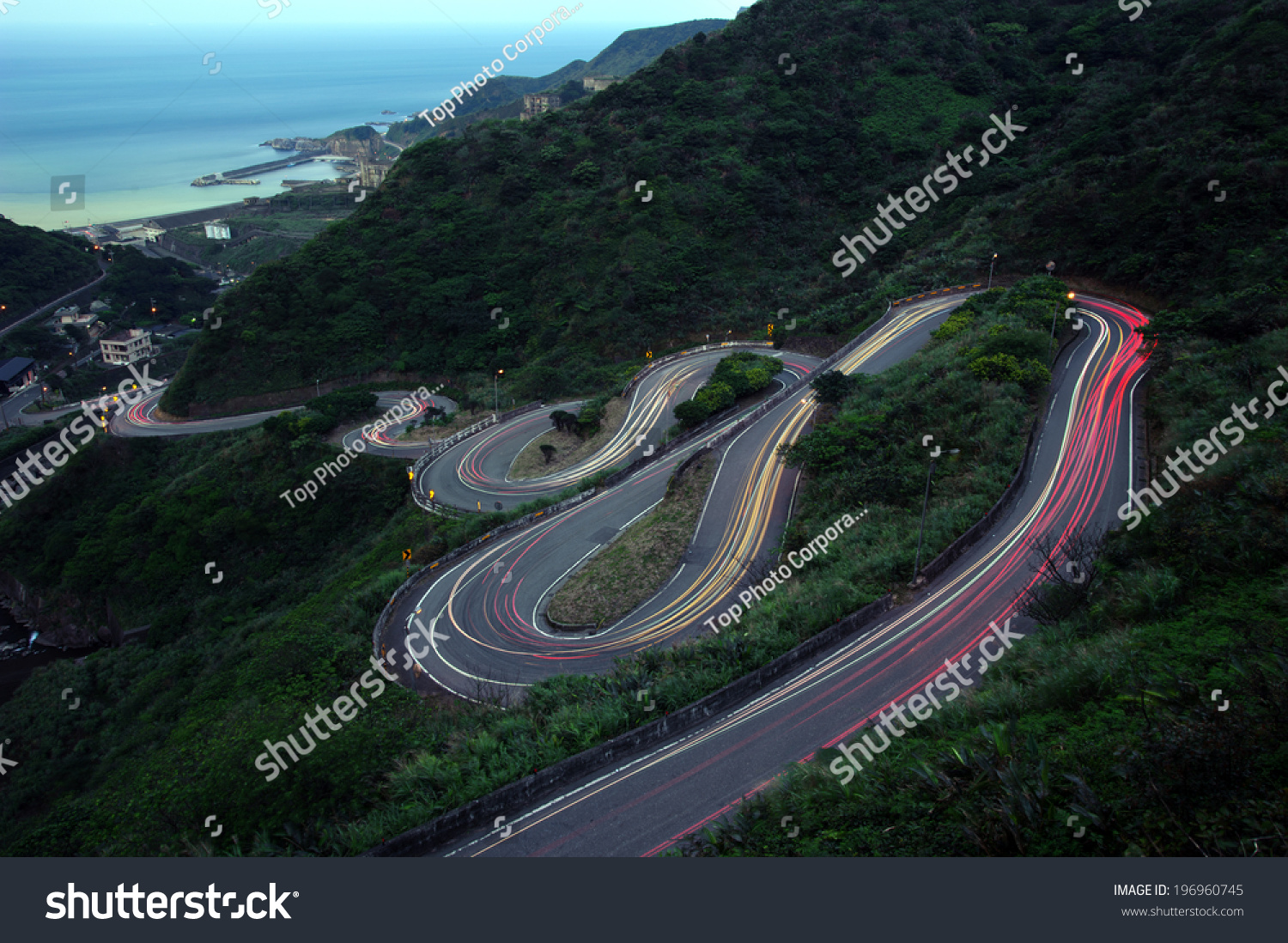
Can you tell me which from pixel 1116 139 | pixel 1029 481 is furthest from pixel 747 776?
pixel 1116 139

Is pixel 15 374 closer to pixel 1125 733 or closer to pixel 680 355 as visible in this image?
pixel 680 355

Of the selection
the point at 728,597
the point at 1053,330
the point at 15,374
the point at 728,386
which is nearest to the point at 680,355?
the point at 728,386

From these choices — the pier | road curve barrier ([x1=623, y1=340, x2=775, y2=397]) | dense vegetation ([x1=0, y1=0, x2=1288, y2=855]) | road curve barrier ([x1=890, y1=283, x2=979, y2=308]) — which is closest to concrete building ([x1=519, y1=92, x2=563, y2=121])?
the pier

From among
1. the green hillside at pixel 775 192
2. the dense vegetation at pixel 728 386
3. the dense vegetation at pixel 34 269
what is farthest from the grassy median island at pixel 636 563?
the dense vegetation at pixel 34 269

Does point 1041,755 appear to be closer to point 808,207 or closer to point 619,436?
point 619,436

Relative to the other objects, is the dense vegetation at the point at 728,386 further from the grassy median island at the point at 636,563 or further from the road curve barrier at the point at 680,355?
the grassy median island at the point at 636,563
